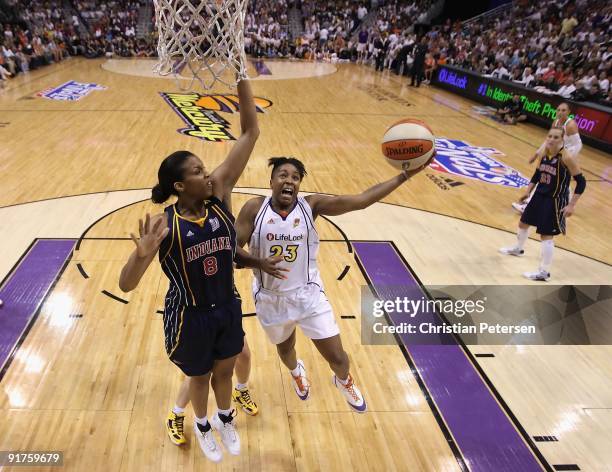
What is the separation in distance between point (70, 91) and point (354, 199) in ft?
43.7

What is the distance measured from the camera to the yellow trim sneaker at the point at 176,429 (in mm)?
2992

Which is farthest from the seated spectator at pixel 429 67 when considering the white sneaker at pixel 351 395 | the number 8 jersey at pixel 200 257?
the number 8 jersey at pixel 200 257

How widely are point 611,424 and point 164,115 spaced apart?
34.8ft

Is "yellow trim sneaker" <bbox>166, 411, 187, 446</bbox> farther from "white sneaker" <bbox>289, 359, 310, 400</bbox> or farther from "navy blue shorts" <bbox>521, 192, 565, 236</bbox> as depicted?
"navy blue shorts" <bbox>521, 192, 565, 236</bbox>

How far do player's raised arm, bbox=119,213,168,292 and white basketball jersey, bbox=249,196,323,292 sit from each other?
853mm

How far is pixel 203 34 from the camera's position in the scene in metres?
2.83

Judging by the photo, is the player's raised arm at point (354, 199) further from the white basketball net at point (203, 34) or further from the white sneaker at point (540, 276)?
the white sneaker at point (540, 276)

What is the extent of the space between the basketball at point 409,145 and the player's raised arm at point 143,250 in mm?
1761

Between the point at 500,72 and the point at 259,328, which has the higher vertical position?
the point at 500,72

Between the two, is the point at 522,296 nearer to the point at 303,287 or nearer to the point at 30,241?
the point at 303,287

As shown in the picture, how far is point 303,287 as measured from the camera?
9.45 ft

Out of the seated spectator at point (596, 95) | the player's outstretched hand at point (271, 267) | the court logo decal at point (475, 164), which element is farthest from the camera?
the seated spectator at point (596, 95)

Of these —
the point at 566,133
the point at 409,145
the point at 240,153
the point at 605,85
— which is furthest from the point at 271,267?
the point at 605,85

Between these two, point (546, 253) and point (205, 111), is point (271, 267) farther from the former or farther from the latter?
point (205, 111)
